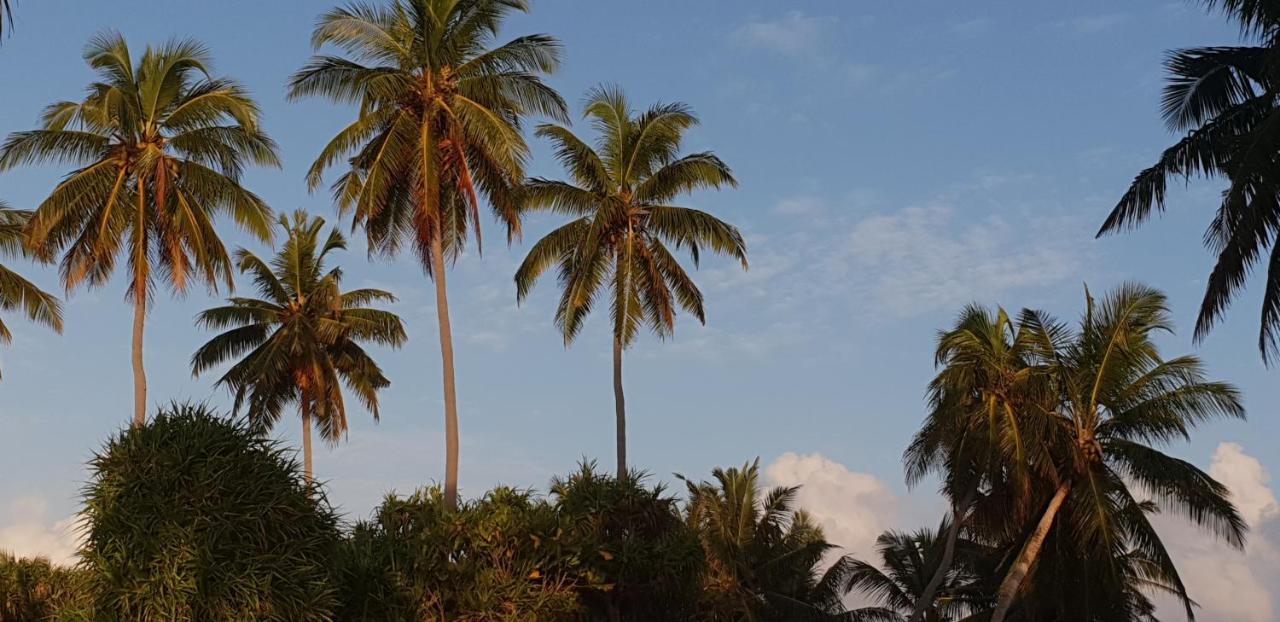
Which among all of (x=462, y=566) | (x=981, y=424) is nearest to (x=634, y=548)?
(x=462, y=566)

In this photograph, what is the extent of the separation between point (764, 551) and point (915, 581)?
16.8 feet

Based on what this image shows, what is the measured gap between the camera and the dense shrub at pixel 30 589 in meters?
29.7

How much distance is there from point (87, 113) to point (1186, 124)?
25.6 meters

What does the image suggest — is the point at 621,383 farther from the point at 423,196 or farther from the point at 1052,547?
the point at 1052,547

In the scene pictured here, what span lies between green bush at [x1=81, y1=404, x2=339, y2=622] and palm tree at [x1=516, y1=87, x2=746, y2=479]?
1579cm

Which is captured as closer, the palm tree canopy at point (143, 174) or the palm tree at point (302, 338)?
the palm tree canopy at point (143, 174)

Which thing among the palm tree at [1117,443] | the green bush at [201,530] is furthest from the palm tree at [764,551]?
the green bush at [201,530]

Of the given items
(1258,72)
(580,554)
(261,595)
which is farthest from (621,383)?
(1258,72)

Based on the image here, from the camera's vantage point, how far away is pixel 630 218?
36.7 m

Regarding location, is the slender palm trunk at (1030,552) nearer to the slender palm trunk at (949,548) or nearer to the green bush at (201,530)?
the slender palm trunk at (949,548)

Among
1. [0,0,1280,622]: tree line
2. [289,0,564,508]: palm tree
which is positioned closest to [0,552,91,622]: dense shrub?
[0,0,1280,622]: tree line

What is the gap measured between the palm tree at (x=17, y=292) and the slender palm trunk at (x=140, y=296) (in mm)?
8218

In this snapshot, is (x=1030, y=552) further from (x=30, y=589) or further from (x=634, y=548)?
(x=30, y=589)

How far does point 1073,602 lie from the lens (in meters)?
33.8
